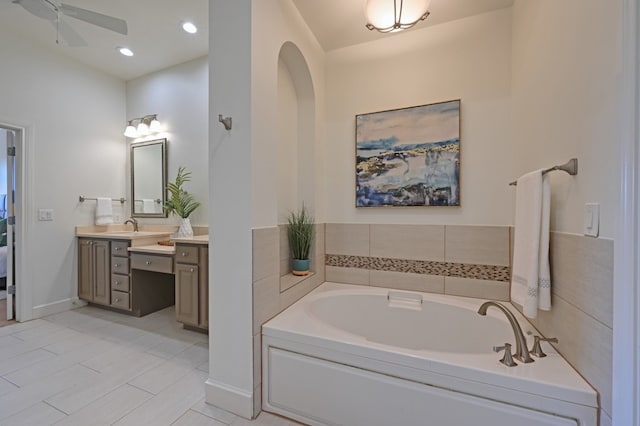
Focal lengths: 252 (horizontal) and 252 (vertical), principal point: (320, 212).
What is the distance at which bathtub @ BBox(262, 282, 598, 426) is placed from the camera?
3.18 ft

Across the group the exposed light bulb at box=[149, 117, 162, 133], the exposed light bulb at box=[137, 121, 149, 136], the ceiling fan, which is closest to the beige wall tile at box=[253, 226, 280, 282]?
Result: the ceiling fan

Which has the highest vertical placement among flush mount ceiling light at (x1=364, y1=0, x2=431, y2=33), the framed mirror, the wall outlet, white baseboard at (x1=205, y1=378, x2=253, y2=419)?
flush mount ceiling light at (x1=364, y1=0, x2=431, y2=33)

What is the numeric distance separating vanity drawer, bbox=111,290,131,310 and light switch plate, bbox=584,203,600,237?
3582 mm

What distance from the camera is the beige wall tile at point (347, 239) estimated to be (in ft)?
7.39

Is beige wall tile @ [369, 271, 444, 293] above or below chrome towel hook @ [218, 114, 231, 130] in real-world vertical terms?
below

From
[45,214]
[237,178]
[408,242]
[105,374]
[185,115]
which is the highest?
[185,115]

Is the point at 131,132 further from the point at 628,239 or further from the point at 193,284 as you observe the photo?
the point at 628,239

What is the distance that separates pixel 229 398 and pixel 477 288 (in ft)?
6.05

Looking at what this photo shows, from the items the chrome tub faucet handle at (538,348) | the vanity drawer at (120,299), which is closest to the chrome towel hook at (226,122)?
the chrome tub faucet handle at (538,348)

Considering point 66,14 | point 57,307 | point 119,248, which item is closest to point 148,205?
point 119,248

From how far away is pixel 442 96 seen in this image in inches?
78.4

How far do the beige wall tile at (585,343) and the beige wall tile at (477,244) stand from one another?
2.04 feet

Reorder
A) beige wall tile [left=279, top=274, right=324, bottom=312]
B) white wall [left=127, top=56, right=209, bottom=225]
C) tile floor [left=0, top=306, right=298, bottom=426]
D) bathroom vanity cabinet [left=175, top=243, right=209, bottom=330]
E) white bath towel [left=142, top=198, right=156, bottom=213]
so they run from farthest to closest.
A: white bath towel [left=142, top=198, right=156, bottom=213]
white wall [left=127, top=56, right=209, bottom=225]
bathroom vanity cabinet [left=175, top=243, right=209, bottom=330]
beige wall tile [left=279, top=274, right=324, bottom=312]
tile floor [left=0, top=306, right=298, bottom=426]

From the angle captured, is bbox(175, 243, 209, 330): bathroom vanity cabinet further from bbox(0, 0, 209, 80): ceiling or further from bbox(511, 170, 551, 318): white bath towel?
bbox(511, 170, 551, 318): white bath towel
